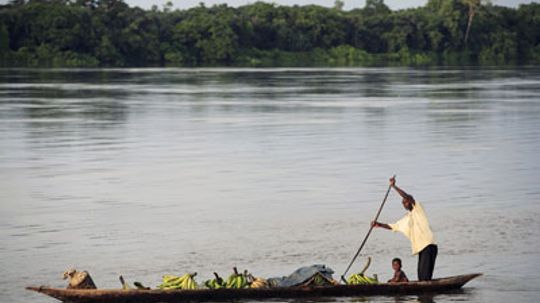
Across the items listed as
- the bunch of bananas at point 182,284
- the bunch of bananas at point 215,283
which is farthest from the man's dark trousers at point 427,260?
the bunch of bananas at point 182,284

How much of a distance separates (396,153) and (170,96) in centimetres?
3493

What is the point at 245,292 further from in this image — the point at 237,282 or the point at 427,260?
the point at 427,260

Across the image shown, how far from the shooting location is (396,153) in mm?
39406

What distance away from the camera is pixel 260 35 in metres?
166

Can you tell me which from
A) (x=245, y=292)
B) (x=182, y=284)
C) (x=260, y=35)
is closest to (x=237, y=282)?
(x=245, y=292)

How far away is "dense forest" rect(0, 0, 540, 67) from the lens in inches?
5842

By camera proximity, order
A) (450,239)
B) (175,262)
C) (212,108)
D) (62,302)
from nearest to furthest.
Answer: (62,302), (175,262), (450,239), (212,108)

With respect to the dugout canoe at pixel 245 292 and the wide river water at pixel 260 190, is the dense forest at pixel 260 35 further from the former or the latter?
the dugout canoe at pixel 245 292

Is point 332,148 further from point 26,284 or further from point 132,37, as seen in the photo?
point 132,37

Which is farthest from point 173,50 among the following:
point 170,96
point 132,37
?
point 170,96

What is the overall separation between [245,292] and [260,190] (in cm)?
1235

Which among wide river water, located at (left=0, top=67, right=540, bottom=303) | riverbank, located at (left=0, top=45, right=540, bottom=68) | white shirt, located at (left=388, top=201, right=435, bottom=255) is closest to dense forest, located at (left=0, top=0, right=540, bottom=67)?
riverbank, located at (left=0, top=45, right=540, bottom=68)

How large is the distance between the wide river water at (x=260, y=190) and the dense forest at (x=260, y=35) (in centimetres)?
8761

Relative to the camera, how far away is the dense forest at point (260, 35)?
5842 inches
